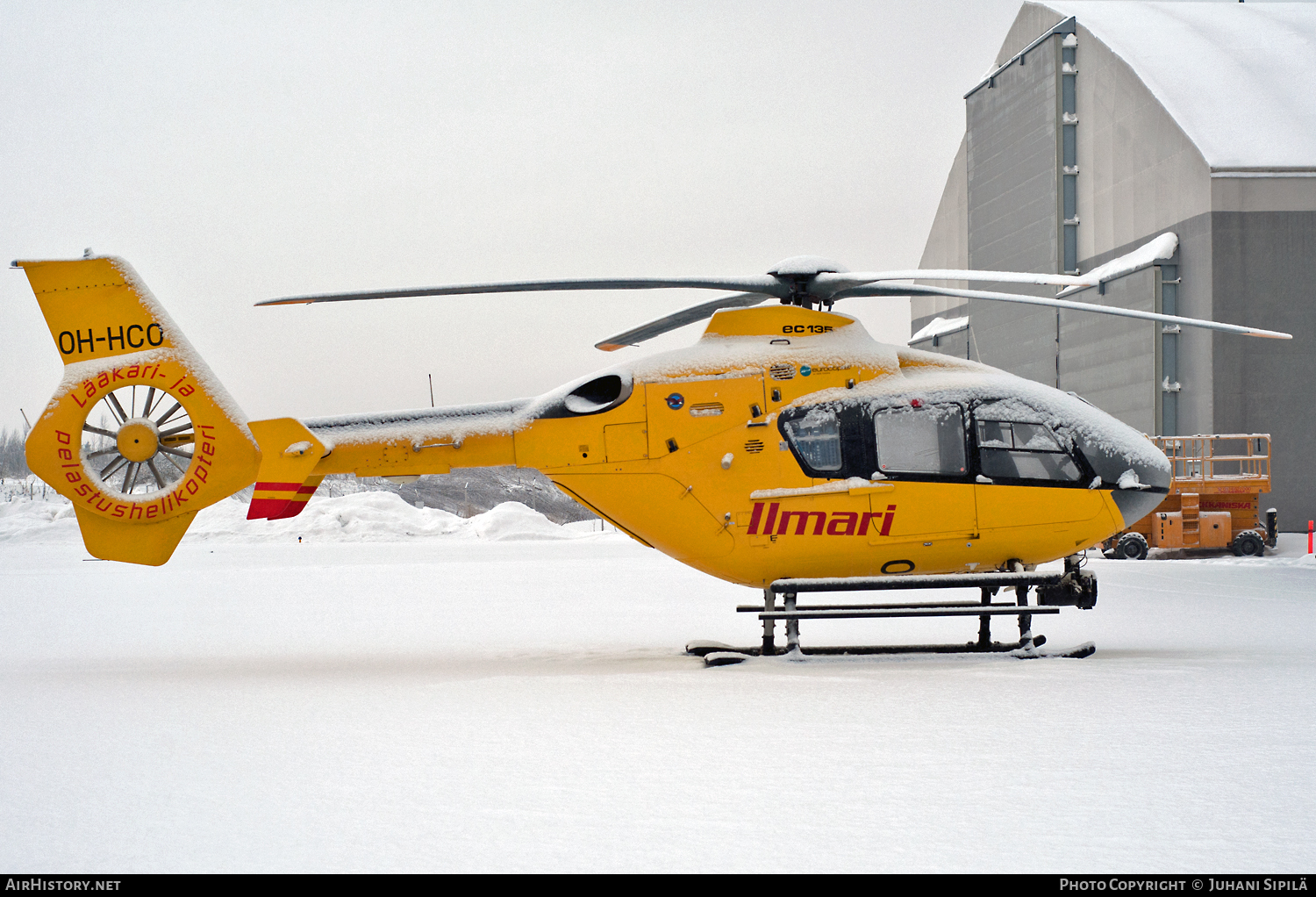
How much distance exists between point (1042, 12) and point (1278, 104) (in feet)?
20.6

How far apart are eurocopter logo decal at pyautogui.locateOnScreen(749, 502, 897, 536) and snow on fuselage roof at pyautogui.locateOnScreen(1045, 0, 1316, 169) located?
1854 cm

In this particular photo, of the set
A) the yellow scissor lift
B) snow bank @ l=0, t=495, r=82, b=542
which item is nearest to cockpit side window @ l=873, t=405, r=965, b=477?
the yellow scissor lift

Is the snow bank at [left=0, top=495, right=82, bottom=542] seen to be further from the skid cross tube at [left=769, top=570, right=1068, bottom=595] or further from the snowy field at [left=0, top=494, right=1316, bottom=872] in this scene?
the skid cross tube at [left=769, top=570, right=1068, bottom=595]

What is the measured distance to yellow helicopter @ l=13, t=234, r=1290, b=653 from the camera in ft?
26.0

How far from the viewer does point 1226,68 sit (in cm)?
2494

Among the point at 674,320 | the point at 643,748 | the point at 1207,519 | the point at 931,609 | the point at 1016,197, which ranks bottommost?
the point at 1207,519

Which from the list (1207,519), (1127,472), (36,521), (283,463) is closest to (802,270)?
(1127,472)

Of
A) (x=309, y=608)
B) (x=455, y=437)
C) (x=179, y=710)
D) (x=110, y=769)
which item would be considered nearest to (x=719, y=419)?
(x=455, y=437)

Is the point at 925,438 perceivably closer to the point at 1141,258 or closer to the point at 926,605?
the point at 926,605

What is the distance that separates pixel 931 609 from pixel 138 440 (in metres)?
6.12

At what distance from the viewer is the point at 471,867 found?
10.9ft

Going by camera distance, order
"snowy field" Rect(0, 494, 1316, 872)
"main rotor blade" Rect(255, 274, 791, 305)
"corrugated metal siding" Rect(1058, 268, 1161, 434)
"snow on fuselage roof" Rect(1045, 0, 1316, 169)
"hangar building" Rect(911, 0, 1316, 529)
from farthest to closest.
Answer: "corrugated metal siding" Rect(1058, 268, 1161, 434), "snow on fuselage roof" Rect(1045, 0, 1316, 169), "hangar building" Rect(911, 0, 1316, 529), "main rotor blade" Rect(255, 274, 791, 305), "snowy field" Rect(0, 494, 1316, 872)

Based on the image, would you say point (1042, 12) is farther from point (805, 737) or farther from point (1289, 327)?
point (805, 737)

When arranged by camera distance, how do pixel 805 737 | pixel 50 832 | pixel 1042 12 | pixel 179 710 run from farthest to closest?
1. pixel 1042 12
2. pixel 179 710
3. pixel 805 737
4. pixel 50 832
